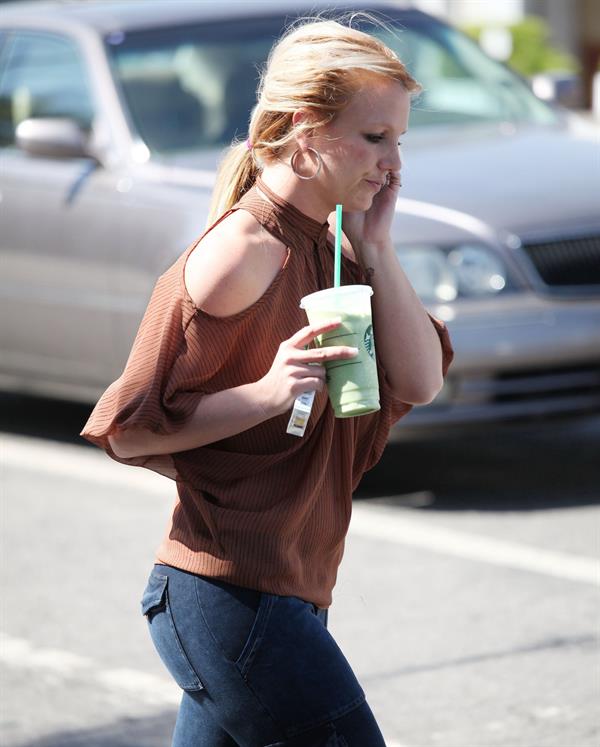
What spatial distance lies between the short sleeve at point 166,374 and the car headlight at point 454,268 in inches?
149

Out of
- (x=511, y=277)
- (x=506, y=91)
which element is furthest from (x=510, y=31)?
(x=511, y=277)

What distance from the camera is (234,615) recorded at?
8.38 feet

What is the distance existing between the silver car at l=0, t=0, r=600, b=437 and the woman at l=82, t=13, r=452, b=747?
3.48 metres

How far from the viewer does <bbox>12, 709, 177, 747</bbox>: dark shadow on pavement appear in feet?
14.0

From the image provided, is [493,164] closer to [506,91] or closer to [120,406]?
[506,91]

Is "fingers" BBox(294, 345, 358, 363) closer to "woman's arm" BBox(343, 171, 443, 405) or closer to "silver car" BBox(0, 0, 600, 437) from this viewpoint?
"woman's arm" BBox(343, 171, 443, 405)

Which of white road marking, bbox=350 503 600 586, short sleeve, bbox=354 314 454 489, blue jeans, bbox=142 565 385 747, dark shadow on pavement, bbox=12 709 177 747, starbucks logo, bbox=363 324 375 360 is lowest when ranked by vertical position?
dark shadow on pavement, bbox=12 709 177 747

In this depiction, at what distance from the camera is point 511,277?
6.29 meters

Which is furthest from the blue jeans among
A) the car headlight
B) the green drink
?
the car headlight

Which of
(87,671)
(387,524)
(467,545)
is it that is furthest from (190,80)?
(87,671)

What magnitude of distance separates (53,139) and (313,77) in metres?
4.77

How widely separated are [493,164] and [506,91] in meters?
1.28

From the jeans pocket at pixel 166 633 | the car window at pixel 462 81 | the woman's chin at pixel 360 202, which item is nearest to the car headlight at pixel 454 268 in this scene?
the car window at pixel 462 81

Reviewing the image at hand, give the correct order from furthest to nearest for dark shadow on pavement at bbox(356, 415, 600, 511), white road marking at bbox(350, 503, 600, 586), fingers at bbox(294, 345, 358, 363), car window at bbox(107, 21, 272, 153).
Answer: car window at bbox(107, 21, 272, 153) → dark shadow on pavement at bbox(356, 415, 600, 511) → white road marking at bbox(350, 503, 600, 586) → fingers at bbox(294, 345, 358, 363)
